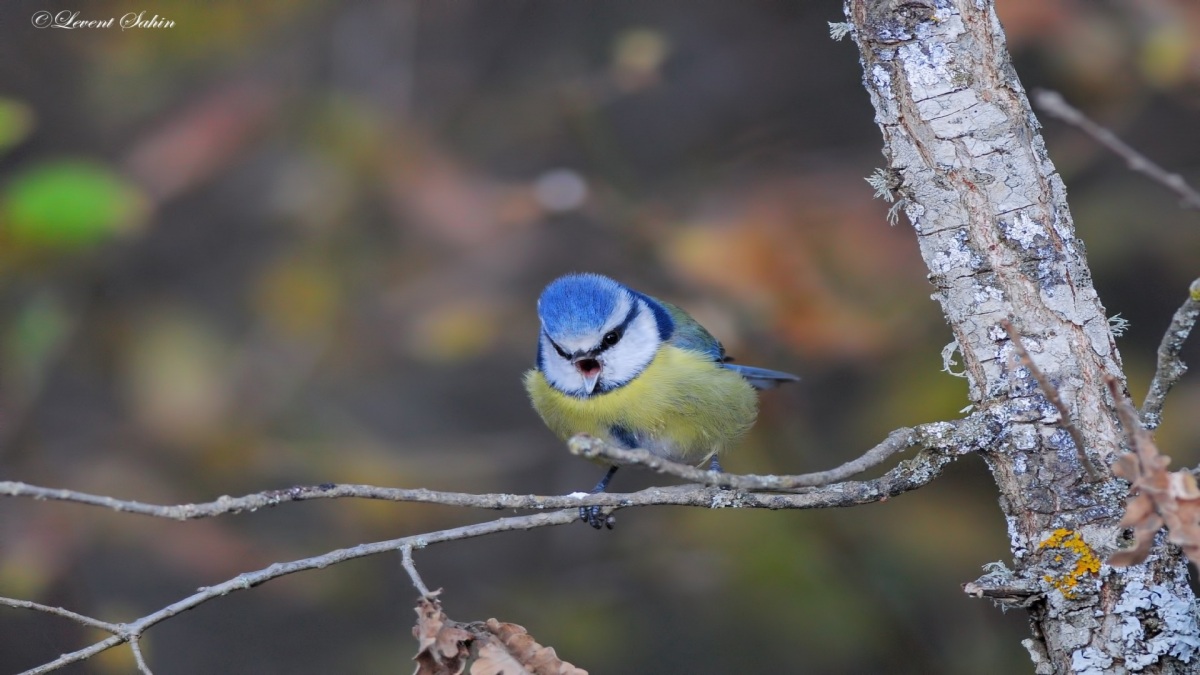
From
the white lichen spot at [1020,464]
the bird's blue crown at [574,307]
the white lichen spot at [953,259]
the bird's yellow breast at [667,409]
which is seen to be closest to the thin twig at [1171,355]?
the white lichen spot at [1020,464]

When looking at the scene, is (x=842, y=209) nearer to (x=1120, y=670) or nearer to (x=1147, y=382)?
(x=1147, y=382)

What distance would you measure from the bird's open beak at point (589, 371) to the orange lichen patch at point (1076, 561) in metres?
1.43

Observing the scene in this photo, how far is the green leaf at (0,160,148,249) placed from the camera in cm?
283

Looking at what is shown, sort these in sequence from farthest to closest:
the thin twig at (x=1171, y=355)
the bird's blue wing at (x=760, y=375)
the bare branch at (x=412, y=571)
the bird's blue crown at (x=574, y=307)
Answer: the bird's blue wing at (x=760, y=375), the bird's blue crown at (x=574, y=307), the bare branch at (x=412, y=571), the thin twig at (x=1171, y=355)

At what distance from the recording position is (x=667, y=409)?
2.74 m

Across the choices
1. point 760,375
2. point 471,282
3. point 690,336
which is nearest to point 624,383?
point 690,336

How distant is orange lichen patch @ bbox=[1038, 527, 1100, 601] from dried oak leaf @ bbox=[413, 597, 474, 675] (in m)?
0.87

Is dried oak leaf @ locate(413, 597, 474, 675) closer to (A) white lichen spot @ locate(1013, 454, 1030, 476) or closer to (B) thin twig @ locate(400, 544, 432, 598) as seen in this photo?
(B) thin twig @ locate(400, 544, 432, 598)

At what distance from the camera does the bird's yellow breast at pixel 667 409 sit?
2746 mm

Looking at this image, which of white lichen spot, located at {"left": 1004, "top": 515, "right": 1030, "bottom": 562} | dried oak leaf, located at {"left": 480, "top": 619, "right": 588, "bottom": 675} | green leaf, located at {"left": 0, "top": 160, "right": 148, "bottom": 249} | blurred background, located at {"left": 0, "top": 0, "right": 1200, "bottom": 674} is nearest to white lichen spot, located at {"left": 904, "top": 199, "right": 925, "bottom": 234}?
white lichen spot, located at {"left": 1004, "top": 515, "right": 1030, "bottom": 562}

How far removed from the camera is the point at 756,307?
3.25m

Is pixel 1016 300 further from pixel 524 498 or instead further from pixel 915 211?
pixel 524 498

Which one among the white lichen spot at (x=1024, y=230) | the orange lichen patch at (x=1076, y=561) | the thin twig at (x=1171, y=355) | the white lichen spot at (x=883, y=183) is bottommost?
the orange lichen patch at (x=1076, y=561)

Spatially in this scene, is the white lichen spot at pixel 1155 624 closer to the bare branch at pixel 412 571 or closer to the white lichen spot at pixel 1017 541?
the white lichen spot at pixel 1017 541
